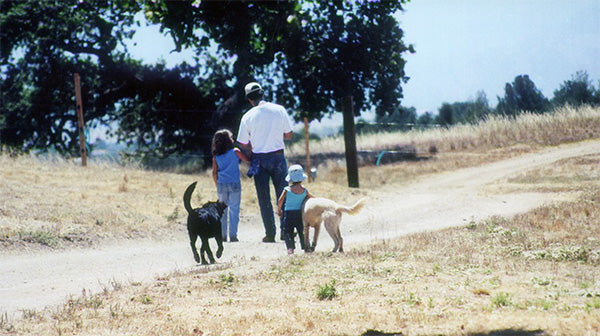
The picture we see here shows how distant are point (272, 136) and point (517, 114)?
50.1 ft

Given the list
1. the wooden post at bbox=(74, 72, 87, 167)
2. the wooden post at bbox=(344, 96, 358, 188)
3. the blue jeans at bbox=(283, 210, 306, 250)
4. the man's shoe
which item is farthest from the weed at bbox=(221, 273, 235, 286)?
the wooden post at bbox=(74, 72, 87, 167)

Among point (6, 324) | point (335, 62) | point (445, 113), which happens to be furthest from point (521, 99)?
point (6, 324)

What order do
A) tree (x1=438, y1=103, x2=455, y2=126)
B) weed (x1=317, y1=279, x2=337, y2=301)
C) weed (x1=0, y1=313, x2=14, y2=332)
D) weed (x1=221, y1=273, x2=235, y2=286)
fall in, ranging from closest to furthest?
weed (x1=0, y1=313, x2=14, y2=332)
weed (x1=317, y1=279, x2=337, y2=301)
weed (x1=221, y1=273, x2=235, y2=286)
tree (x1=438, y1=103, x2=455, y2=126)

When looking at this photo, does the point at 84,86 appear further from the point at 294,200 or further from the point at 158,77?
the point at 294,200

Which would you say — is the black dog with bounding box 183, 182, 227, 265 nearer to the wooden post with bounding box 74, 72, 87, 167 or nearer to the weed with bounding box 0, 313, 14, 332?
the weed with bounding box 0, 313, 14, 332

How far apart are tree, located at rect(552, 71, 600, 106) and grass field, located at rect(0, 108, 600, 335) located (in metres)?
4.01

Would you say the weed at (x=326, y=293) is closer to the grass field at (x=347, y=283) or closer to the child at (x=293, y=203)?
the grass field at (x=347, y=283)

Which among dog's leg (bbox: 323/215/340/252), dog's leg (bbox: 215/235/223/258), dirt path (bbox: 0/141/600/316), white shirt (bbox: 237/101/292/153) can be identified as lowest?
dirt path (bbox: 0/141/600/316)

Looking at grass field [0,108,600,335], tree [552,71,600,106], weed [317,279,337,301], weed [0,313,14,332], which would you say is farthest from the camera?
tree [552,71,600,106]

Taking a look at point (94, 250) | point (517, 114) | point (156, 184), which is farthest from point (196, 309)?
point (517, 114)

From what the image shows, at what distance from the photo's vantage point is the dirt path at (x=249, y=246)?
23.9ft

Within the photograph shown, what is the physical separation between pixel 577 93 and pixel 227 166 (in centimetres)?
1198

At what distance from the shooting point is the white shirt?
884 cm

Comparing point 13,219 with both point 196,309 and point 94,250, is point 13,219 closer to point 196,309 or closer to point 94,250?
point 94,250
